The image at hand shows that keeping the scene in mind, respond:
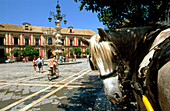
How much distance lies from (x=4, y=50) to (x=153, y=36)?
38126 mm

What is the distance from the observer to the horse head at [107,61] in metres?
1.40

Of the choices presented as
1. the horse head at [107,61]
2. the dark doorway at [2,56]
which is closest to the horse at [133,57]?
the horse head at [107,61]

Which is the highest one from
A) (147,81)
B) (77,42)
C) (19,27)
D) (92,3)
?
(19,27)

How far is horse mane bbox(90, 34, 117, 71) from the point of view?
59.6 inches

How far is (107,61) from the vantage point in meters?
1.52

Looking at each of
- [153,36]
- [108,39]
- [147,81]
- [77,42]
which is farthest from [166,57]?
[77,42]

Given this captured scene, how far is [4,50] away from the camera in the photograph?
103 feet

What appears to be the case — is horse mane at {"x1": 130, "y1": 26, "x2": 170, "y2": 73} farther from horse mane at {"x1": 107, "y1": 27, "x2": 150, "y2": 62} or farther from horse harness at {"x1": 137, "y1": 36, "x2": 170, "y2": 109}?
horse harness at {"x1": 137, "y1": 36, "x2": 170, "y2": 109}

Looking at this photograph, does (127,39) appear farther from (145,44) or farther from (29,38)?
(29,38)

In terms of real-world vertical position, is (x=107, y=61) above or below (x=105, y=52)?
below

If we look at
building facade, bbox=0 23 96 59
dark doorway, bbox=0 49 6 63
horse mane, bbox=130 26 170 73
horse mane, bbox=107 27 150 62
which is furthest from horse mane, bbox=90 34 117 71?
dark doorway, bbox=0 49 6 63

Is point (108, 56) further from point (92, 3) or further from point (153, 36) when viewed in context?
point (92, 3)

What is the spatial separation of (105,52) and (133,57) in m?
0.57

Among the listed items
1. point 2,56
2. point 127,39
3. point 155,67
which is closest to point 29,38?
point 2,56
